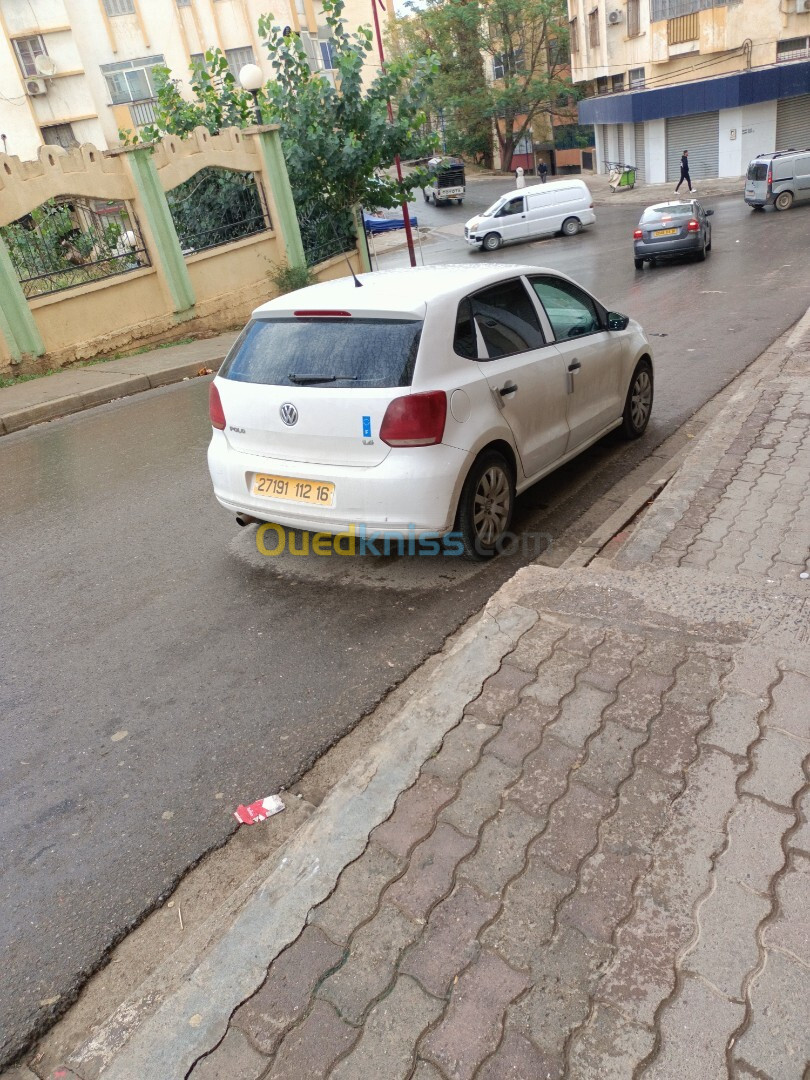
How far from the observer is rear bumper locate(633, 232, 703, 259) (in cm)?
1823

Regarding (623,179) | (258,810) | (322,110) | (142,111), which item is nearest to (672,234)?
(322,110)

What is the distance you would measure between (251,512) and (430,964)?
323cm

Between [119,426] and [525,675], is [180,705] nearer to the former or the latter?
[525,675]

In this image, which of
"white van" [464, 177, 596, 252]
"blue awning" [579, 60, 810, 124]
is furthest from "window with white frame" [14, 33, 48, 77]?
"blue awning" [579, 60, 810, 124]

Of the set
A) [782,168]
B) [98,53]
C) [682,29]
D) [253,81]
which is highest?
[98,53]

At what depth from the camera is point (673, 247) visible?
59.8 feet


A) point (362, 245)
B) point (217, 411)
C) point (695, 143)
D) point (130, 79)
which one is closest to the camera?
point (217, 411)

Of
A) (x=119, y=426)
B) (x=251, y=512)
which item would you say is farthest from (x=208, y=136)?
(x=251, y=512)

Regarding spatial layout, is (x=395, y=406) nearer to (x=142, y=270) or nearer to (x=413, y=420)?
(x=413, y=420)

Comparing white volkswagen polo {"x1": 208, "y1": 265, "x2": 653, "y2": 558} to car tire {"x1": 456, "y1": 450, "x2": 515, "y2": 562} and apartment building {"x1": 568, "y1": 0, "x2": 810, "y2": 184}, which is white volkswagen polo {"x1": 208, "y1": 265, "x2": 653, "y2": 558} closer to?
car tire {"x1": 456, "y1": 450, "x2": 515, "y2": 562}

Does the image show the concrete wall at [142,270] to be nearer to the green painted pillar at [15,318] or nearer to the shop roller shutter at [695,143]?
the green painted pillar at [15,318]

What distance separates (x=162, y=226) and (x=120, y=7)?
92.3 feet

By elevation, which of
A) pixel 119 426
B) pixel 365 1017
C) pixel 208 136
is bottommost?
pixel 119 426

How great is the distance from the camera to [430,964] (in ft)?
7.43
